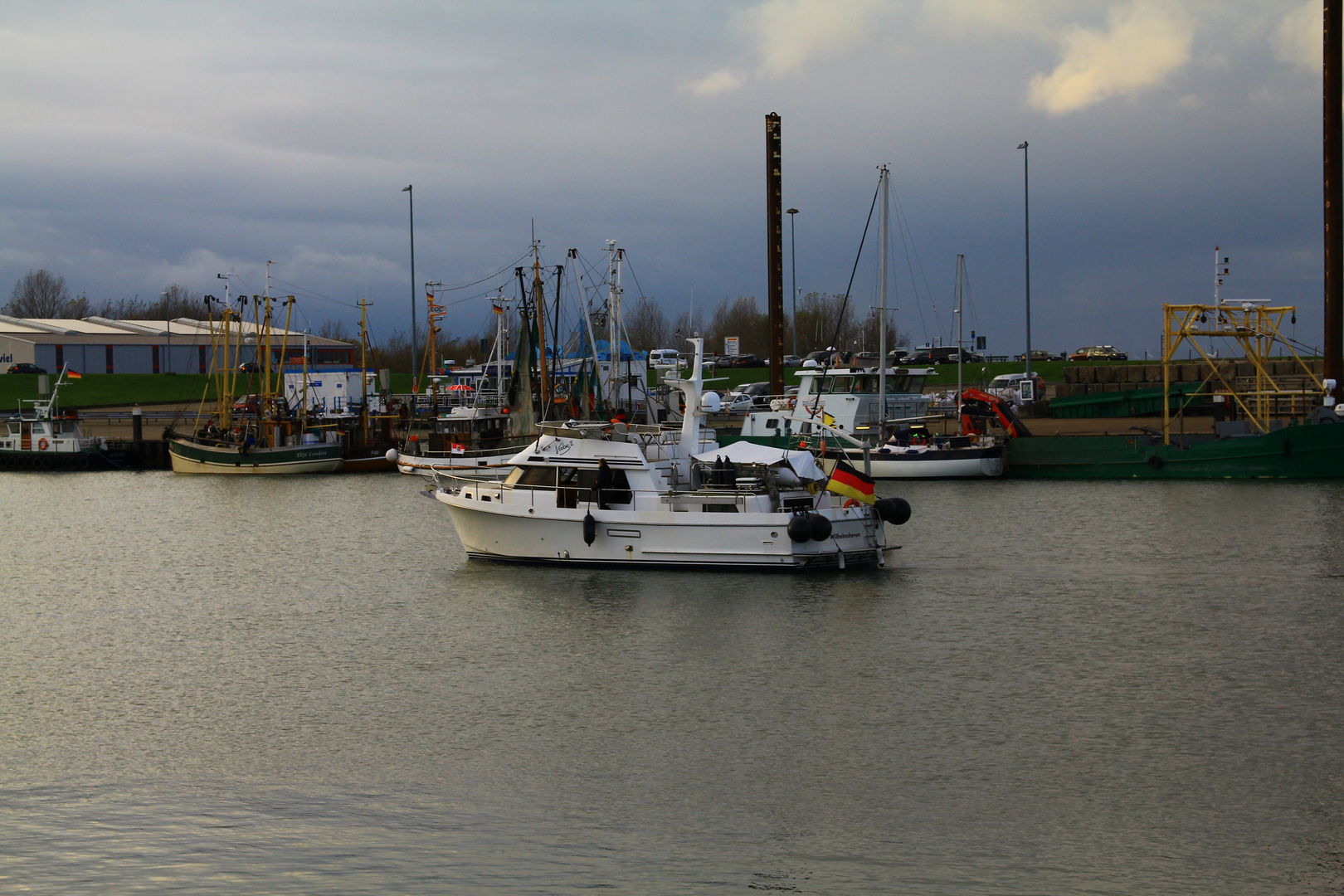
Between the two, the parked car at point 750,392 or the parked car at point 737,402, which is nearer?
the parked car at point 737,402

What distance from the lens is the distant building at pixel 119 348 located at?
116875mm

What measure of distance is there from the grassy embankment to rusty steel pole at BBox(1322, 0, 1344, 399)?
234 ft

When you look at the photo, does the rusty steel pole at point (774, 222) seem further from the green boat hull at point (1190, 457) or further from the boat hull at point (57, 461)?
the boat hull at point (57, 461)

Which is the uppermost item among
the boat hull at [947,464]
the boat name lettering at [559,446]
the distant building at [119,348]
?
the distant building at [119,348]

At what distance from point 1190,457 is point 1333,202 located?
45.6 feet

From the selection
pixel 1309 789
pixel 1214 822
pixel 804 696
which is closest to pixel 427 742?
pixel 804 696

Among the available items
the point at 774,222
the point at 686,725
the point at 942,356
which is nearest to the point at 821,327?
the point at 942,356

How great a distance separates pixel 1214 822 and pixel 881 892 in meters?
4.20

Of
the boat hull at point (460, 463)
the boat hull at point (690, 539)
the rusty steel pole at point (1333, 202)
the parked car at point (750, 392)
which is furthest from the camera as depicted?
the parked car at point (750, 392)

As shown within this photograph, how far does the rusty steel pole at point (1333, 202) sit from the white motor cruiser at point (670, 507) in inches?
1315

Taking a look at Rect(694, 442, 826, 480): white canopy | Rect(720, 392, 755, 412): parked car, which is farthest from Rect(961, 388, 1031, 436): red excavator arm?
Rect(694, 442, 826, 480): white canopy

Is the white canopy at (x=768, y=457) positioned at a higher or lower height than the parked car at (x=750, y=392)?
lower

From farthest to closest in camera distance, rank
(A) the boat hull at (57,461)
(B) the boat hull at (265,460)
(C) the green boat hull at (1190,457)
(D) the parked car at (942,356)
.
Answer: (D) the parked car at (942,356)
(A) the boat hull at (57,461)
(B) the boat hull at (265,460)
(C) the green boat hull at (1190,457)

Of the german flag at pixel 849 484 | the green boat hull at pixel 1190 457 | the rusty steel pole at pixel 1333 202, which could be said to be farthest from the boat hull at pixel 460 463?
the rusty steel pole at pixel 1333 202
